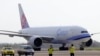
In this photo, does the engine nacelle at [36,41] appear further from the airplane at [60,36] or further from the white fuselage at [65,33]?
the white fuselage at [65,33]

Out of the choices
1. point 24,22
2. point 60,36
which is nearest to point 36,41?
point 60,36

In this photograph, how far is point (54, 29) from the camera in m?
68.6

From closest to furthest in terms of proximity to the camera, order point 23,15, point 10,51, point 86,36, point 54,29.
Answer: point 10,51, point 86,36, point 54,29, point 23,15

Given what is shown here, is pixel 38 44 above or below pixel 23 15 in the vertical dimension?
below

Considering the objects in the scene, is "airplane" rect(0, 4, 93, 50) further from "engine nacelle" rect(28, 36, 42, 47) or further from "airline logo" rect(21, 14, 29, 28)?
"airline logo" rect(21, 14, 29, 28)

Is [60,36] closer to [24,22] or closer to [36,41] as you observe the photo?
[36,41]

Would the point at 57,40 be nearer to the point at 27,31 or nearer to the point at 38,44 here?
the point at 38,44

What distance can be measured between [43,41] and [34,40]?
15.5 feet

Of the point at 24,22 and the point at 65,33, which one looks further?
the point at 24,22

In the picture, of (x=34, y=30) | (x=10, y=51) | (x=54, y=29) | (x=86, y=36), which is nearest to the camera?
(x=10, y=51)

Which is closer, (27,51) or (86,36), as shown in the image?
(27,51)

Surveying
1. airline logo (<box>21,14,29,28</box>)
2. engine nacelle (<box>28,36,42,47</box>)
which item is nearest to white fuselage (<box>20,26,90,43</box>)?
engine nacelle (<box>28,36,42,47</box>)

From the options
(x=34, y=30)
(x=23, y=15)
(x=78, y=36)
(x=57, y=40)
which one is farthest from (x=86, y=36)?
(x=23, y=15)

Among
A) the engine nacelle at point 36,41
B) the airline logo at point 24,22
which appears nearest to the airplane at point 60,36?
the engine nacelle at point 36,41
